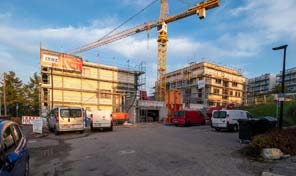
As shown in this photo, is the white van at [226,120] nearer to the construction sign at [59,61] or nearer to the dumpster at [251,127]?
the dumpster at [251,127]

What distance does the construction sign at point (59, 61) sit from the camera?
36.5 m

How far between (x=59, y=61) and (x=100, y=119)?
2346 cm

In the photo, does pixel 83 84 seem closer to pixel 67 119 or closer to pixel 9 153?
pixel 67 119

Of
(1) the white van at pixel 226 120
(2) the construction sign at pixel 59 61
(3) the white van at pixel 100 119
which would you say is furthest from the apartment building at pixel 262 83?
(3) the white van at pixel 100 119

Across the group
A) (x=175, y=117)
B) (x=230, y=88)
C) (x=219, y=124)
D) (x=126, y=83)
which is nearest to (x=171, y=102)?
(x=175, y=117)

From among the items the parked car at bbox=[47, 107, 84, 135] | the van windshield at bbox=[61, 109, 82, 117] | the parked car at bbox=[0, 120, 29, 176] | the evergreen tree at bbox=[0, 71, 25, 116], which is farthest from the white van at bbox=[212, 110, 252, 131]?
the evergreen tree at bbox=[0, 71, 25, 116]

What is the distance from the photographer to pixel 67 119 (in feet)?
53.4

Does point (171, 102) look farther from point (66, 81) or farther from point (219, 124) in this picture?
point (66, 81)

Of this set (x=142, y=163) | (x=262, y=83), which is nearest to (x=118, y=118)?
(x=142, y=163)

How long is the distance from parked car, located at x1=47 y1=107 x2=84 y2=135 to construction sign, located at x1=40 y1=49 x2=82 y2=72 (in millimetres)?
22667

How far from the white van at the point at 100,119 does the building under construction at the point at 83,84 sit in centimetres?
1852

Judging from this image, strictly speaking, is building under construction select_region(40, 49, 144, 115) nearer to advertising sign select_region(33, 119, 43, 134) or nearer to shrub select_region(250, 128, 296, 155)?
advertising sign select_region(33, 119, 43, 134)

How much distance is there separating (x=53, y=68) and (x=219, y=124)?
1170 inches

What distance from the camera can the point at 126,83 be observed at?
4756 cm
